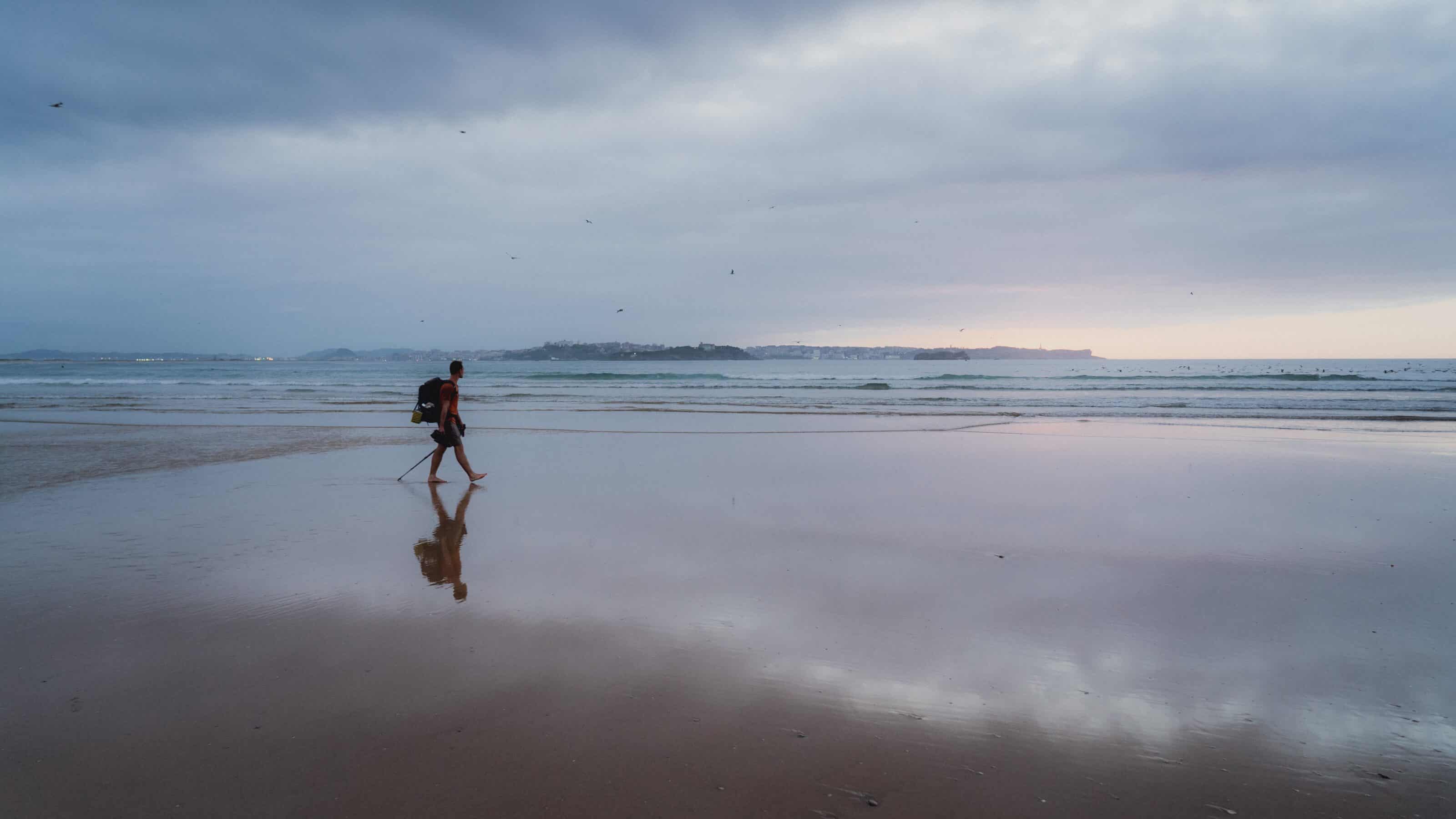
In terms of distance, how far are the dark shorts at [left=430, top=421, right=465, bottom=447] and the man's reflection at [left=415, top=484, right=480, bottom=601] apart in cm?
185

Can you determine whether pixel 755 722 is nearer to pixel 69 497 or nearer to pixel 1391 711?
pixel 1391 711

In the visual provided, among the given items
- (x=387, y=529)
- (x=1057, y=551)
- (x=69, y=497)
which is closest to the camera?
(x=1057, y=551)

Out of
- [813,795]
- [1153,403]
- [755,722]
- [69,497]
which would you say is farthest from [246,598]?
[1153,403]

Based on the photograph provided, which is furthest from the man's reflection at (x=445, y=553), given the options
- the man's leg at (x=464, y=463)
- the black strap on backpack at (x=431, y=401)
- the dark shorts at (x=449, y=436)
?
the black strap on backpack at (x=431, y=401)

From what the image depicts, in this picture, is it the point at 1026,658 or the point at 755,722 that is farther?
the point at 1026,658

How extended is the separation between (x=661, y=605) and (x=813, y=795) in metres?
2.25

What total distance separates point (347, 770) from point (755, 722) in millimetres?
1751

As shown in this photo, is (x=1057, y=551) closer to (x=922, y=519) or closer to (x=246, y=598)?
(x=922, y=519)

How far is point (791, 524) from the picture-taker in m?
7.40

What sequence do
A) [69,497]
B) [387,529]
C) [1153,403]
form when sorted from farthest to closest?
[1153,403] → [69,497] → [387,529]

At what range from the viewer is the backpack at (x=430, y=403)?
33.1ft

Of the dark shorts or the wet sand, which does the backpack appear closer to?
the dark shorts

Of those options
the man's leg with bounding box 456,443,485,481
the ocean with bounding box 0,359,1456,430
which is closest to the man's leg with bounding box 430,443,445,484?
the man's leg with bounding box 456,443,485,481

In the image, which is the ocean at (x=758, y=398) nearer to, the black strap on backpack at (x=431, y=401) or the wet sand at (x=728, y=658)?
the black strap on backpack at (x=431, y=401)
